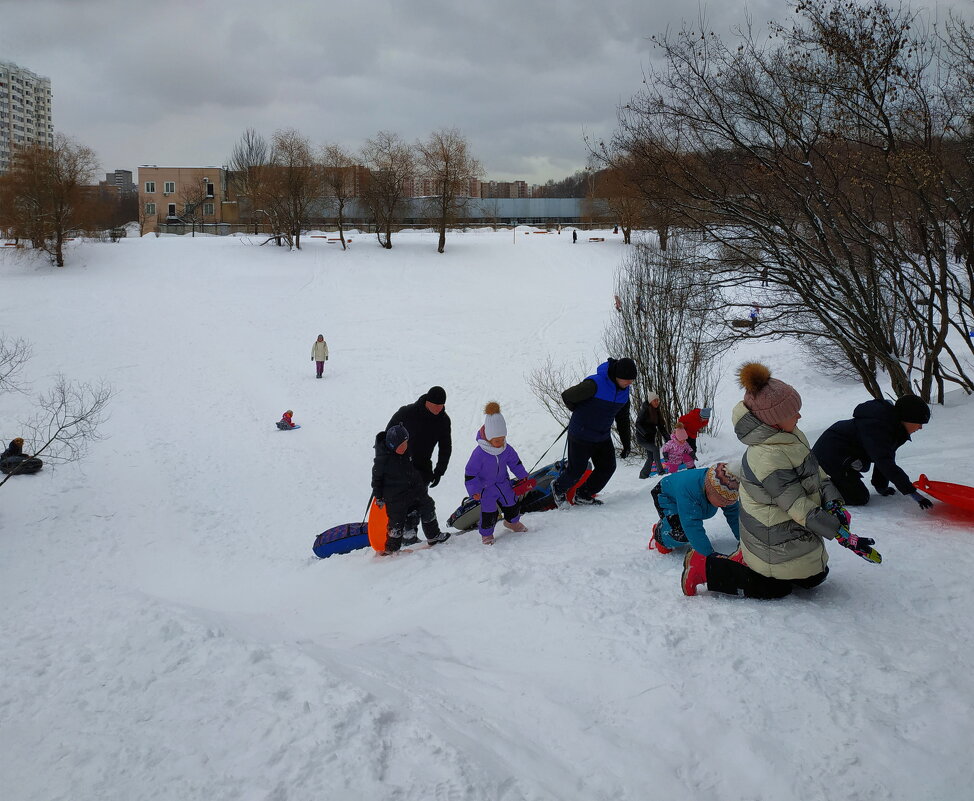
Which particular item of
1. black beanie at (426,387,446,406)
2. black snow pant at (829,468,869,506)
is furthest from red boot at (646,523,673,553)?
black beanie at (426,387,446,406)

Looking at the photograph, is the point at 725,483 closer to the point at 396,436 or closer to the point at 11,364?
the point at 396,436

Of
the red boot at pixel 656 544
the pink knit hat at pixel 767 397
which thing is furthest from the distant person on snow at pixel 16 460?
the pink knit hat at pixel 767 397

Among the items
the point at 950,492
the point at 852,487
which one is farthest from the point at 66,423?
the point at 950,492

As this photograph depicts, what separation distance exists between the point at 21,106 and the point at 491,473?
6374 inches

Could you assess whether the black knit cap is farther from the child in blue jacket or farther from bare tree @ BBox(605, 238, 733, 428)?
bare tree @ BBox(605, 238, 733, 428)

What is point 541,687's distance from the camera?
3604 millimetres

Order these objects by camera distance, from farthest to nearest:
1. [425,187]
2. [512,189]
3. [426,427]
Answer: [512,189] < [425,187] < [426,427]

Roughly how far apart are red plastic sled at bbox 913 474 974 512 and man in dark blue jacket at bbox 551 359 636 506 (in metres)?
2.78

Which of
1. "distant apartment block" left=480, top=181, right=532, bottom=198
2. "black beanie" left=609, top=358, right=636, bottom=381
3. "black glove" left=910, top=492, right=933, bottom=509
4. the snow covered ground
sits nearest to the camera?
the snow covered ground

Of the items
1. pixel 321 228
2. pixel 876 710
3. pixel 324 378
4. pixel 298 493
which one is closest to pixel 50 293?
pixel 324 378

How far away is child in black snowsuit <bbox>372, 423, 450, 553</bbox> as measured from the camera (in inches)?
260

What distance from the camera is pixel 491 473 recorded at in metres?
6.71

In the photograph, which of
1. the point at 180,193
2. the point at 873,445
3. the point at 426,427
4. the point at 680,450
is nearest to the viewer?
the point at 873,445

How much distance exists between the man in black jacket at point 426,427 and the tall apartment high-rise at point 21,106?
144m
